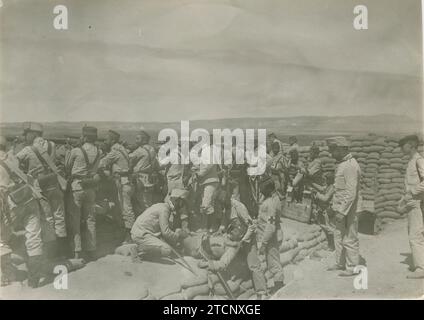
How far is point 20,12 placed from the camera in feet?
19.8

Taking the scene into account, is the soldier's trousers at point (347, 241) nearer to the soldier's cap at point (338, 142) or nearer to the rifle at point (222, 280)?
the soldier's cap at point (338, 142)

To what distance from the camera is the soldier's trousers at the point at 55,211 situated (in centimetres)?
597

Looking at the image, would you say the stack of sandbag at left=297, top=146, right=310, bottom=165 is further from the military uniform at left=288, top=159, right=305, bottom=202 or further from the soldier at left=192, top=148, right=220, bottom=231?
the soldier at left=192, top=148, right=220, bottom=231

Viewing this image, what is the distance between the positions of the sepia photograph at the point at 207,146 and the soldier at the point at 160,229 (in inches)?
0.7

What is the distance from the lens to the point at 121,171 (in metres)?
6.04

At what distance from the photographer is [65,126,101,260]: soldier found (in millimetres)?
5988

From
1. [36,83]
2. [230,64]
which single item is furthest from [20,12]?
[230,64]

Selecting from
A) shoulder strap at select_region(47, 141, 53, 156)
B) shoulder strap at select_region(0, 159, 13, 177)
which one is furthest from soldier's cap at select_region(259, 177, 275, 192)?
shoulder strap at select_region(0, 159, 13, 177)

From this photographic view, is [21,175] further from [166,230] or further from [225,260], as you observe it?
[225,260]

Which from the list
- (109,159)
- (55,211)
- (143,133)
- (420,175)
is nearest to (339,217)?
(420,175)

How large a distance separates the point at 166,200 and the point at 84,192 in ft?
3.20

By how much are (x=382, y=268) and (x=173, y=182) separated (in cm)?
270

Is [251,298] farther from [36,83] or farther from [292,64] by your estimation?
[36,83]

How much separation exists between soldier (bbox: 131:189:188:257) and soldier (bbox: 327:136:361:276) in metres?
1.80
